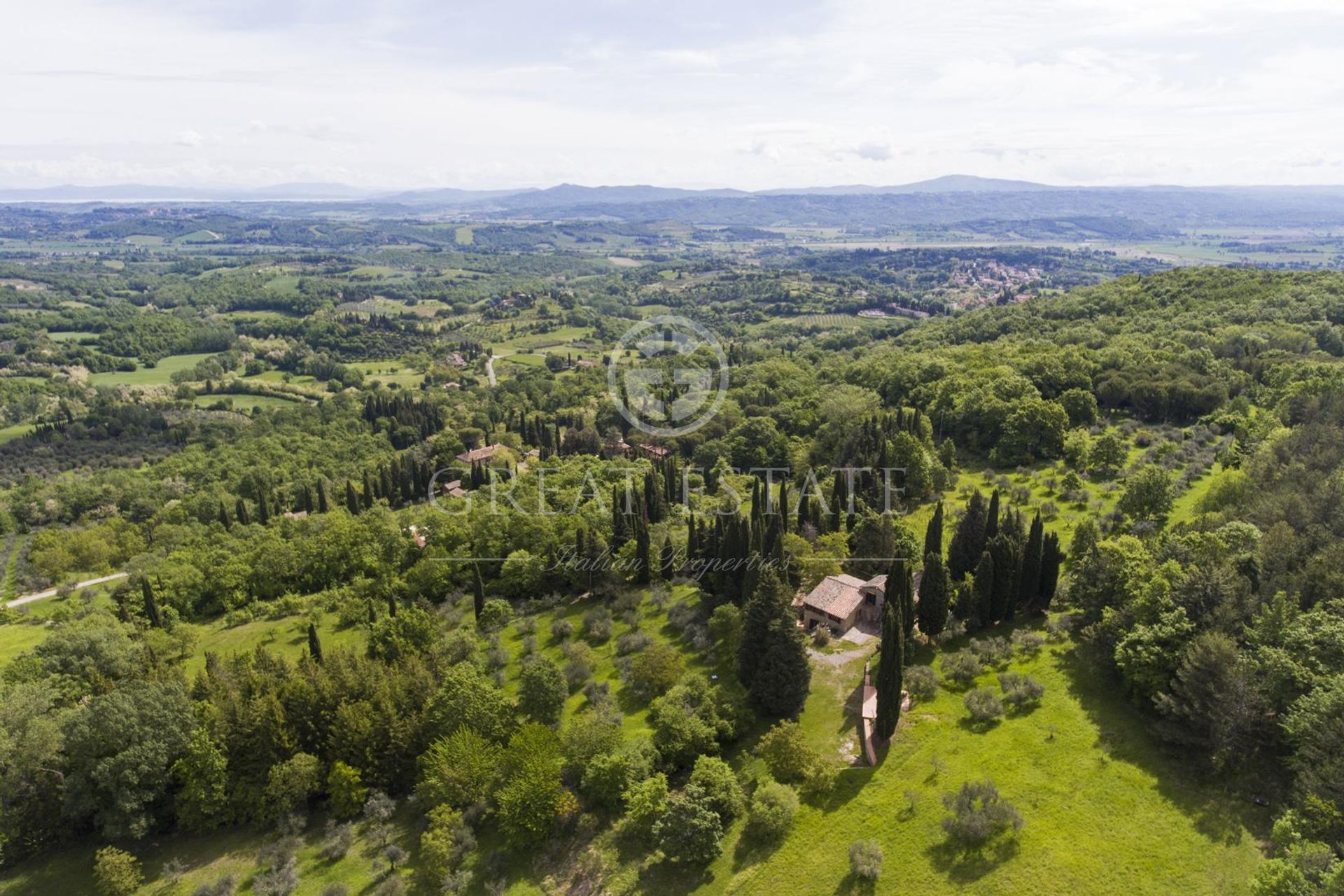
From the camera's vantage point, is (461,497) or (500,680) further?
(461,497)

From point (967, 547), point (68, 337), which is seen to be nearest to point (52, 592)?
point (967, 547)

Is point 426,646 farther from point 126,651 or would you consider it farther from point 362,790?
point 126,651

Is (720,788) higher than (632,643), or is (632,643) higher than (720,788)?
(720,788)

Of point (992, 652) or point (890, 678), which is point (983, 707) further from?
point (890, 678)

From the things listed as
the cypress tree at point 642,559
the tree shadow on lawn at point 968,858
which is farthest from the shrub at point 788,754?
the cypress tree at point 642,559

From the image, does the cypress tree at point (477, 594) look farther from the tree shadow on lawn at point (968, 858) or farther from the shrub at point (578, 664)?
the tree shadow on lawn at point (968, 858)

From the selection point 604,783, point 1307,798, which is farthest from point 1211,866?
point 604,783
